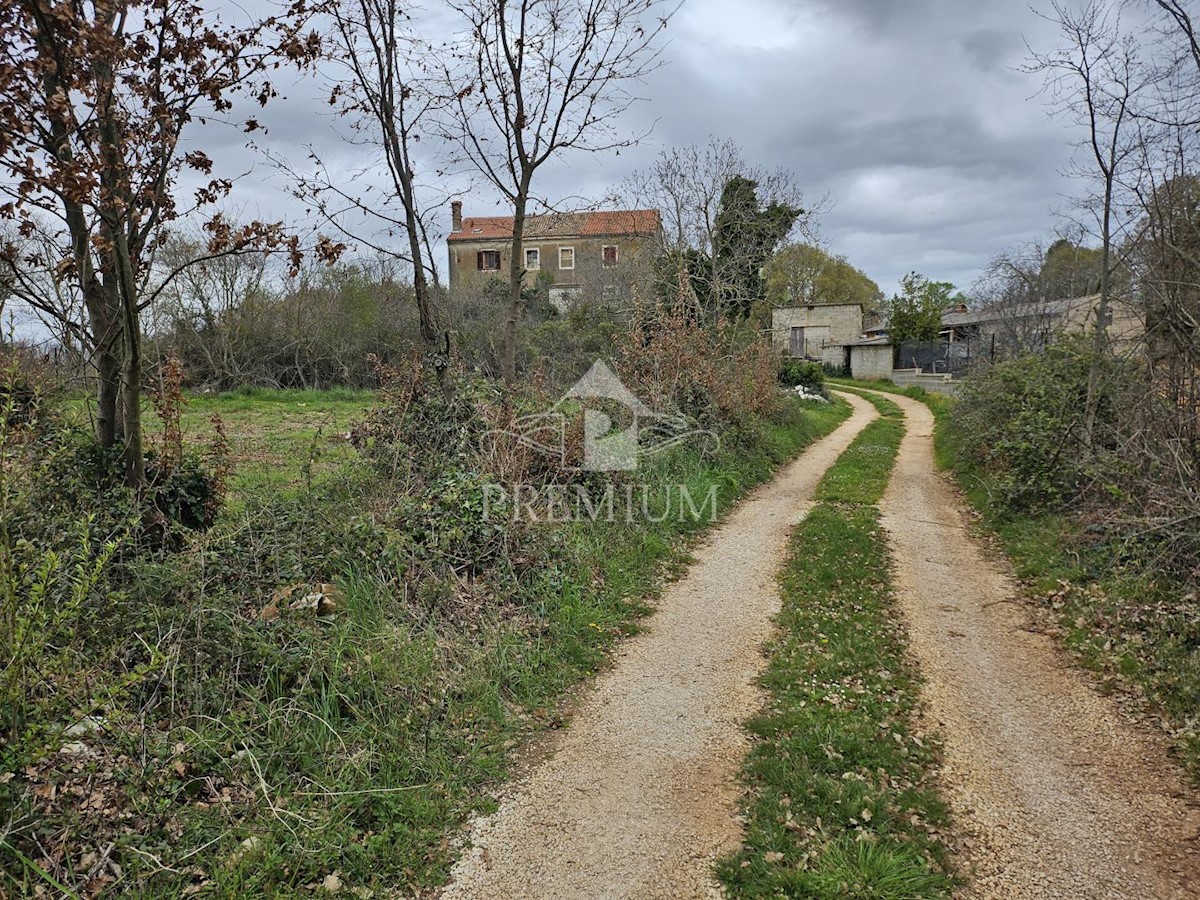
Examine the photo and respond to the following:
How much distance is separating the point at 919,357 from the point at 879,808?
1478 inches

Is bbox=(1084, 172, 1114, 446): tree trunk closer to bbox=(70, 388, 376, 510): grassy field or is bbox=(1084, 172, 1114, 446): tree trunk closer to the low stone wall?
bbox=(70, 388, 376, 510): grassy field

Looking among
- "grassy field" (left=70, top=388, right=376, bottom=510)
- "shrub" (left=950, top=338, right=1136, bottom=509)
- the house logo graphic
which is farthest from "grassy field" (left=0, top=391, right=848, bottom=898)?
"shrub" (left=950, top=338, right=1136, bottom=509)

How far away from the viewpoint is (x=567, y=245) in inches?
1543

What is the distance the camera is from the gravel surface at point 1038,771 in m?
2.91

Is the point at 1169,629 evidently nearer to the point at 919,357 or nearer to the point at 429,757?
the point at 429,757

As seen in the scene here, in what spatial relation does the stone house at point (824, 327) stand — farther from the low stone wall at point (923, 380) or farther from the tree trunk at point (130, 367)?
the tree trunk at point (130, 367)

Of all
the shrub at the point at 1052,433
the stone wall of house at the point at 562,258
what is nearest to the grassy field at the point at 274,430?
the stone wall of house at the point at 562,258

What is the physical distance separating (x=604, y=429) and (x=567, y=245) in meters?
32.4

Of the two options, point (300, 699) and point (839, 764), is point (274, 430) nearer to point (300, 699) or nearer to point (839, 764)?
point (300, 699)

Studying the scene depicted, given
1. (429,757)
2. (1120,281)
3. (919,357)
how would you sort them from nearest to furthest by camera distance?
1. (429,757)
2. (1120,281)
3. (919,357)

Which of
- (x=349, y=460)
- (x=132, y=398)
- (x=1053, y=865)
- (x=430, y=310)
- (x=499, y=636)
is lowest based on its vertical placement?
(x=1053, y=865)

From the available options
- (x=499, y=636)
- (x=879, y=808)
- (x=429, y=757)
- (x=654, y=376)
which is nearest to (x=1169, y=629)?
(x=879, y=808)

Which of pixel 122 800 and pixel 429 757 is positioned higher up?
pixel 122 800

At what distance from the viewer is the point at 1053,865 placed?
2.95 m
